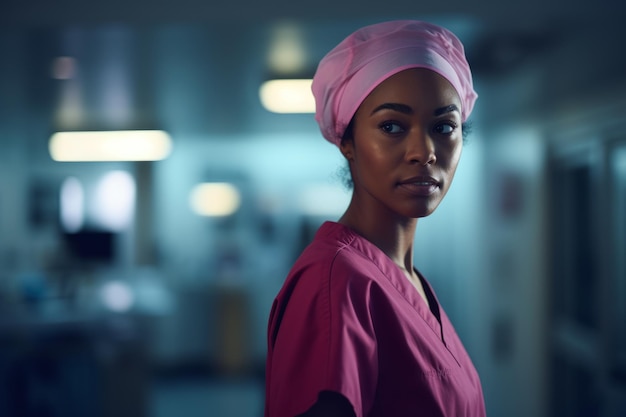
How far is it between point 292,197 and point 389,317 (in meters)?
6.32

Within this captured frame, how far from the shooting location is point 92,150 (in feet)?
19.3

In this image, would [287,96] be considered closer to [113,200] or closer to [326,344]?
[326,344]

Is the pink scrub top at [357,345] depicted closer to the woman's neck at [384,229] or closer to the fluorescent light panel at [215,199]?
the woman's neck at [384,229]

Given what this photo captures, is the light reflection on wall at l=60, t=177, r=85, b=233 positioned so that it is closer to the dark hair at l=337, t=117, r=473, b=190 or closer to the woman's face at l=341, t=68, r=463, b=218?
the dark hair at l=337, t=117, r=473, b=190

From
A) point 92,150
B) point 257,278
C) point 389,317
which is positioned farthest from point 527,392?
point 92,150

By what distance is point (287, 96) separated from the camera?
3.75 meters

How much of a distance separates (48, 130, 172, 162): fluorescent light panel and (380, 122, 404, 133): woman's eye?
4.88m

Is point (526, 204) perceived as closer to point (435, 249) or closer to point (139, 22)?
point (139, 22)

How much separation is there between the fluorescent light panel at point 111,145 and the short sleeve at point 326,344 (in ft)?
16.2

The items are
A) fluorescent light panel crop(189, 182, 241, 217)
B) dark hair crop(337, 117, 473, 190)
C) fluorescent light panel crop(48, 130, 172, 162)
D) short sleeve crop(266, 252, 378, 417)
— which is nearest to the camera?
short sleeve crop(266, 252, 378, 417)

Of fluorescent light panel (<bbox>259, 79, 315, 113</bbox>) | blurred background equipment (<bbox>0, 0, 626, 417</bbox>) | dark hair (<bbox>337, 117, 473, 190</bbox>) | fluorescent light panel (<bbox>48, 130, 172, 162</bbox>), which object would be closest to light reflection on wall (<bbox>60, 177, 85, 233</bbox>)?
blurred background equipment (<bbox>0, 0, 626, 417</bbox>)

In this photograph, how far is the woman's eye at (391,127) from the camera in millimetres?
768

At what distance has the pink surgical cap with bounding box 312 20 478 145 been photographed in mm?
764

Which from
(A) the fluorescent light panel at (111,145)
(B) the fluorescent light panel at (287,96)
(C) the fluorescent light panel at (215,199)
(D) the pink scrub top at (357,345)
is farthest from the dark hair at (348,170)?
(C) the fluorescent light panel at (215,199)
